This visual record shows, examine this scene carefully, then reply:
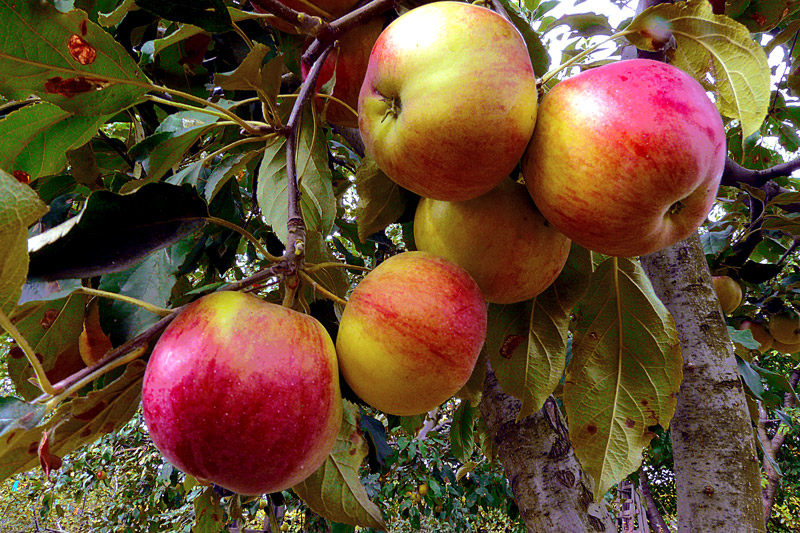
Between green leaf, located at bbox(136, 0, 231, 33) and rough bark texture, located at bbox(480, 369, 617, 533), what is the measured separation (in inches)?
40.6

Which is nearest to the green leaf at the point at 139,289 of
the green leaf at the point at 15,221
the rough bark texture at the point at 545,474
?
the green leaf at the point at 15,221

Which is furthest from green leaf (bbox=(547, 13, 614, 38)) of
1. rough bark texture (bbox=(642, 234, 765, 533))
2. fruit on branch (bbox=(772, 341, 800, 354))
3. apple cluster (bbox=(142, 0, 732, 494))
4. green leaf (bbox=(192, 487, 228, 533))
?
fruit on branch (bbox=(772, 341, 800, 354))

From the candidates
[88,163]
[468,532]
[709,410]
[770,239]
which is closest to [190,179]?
[88,163]

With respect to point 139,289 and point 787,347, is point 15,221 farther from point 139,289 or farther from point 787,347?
point 787,347

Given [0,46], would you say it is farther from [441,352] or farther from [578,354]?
[578,354]

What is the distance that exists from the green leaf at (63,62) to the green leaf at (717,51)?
2.62 ft

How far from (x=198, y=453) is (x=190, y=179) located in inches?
29.0

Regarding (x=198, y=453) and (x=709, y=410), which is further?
(x=709, y=410)

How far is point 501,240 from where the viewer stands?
30.2 inches

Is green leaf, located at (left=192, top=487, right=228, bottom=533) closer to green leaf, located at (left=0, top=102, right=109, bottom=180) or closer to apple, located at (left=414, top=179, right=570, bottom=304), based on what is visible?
green leaf, located at (left=0, top=102, right=109, bottom=180)

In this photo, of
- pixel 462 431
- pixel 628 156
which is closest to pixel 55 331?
pixel 628 156

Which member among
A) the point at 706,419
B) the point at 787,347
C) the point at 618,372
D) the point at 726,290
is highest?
the point at 618,372

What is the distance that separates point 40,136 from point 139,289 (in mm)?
366

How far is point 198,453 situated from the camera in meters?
0.57
